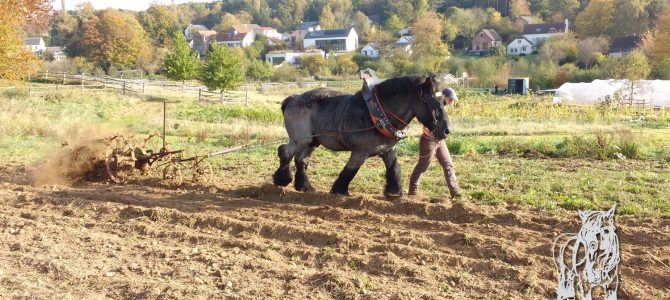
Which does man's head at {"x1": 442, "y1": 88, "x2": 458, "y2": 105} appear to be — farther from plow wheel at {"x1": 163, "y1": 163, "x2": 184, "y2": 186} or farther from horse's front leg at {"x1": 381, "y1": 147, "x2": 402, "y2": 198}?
plow wheel at {"x1": 163, "y1": 163, "x2": 184, "y2": 186}

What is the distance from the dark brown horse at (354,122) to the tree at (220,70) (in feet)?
117

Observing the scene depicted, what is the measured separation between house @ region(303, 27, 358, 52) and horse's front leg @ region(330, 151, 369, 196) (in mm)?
104332

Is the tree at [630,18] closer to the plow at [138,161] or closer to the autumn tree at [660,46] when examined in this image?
the autumn tree at [660,46]

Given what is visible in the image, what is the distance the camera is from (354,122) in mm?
8836

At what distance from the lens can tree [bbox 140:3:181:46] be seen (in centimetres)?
9700

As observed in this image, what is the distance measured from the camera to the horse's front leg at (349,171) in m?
8.82

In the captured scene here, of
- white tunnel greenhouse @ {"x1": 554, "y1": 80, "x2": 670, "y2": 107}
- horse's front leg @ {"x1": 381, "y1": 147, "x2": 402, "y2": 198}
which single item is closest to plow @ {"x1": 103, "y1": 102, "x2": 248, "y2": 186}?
horse's front leg @ {"x1": 381, "y1": 147, "x2": 402, "y2": 198}

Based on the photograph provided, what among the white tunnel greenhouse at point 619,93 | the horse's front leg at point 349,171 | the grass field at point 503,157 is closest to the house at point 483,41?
the white tunnel greenhouse at point 619,93

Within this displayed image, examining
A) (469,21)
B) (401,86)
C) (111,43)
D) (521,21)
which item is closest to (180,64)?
(111,43)

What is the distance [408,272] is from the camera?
5.85 meters

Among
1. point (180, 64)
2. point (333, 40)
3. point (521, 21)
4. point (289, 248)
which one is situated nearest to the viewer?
point (289, 248)

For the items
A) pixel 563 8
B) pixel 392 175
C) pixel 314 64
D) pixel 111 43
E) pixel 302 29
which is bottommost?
pixel 392 175

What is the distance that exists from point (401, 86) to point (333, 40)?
110m

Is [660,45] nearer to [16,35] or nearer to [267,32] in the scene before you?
[16,35]
